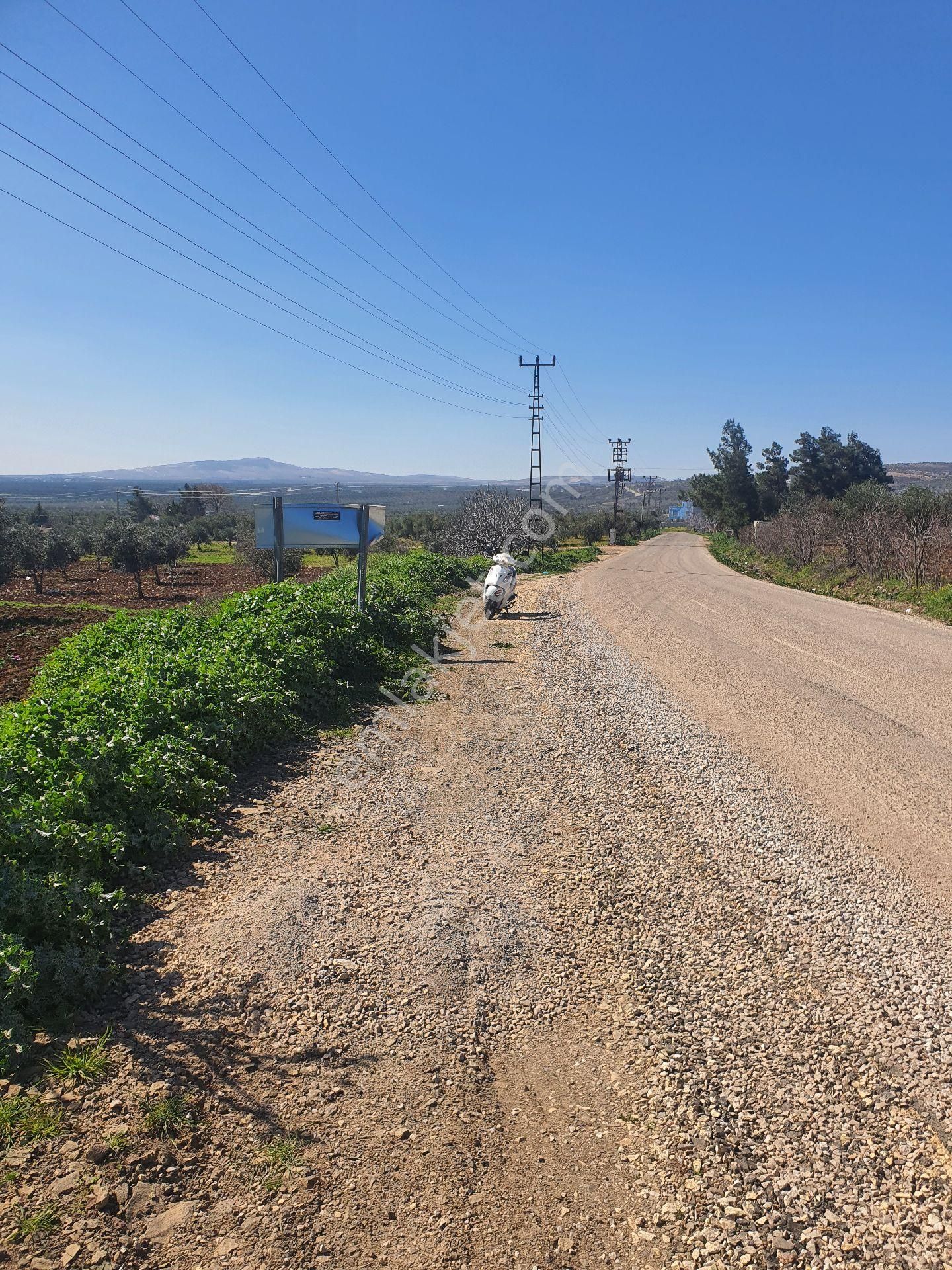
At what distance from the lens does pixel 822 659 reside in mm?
11727

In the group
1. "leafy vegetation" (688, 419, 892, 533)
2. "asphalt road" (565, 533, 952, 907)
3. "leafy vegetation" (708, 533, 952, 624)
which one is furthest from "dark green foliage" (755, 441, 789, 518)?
"asphalt road" (565, 533, 952, 907)

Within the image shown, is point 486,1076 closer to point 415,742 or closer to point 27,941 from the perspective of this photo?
point 27,941

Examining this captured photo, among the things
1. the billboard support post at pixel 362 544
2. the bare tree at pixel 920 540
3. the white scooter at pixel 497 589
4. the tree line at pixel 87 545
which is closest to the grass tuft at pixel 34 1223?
the billboard support post at pixel 362 544

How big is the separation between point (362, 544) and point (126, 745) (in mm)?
6879

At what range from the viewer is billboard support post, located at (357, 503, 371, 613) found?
38.2 ft

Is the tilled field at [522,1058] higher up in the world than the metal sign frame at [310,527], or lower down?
lower down

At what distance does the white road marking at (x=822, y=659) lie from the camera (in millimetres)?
10633

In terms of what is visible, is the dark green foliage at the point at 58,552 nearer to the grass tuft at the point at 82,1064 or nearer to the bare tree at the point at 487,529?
the bare tree at the point at 487,529

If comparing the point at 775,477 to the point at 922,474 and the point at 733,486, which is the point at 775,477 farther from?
the point at 922,474

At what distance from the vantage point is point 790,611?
59.1 feet

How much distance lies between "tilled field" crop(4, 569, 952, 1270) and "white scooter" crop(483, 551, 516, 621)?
452 inches

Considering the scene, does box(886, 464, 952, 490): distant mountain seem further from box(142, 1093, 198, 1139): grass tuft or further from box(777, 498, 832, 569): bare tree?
box(142, 1093, 198, 1139): grass tuft

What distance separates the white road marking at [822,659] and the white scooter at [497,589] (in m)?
5.75

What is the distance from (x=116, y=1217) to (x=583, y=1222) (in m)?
1.49
